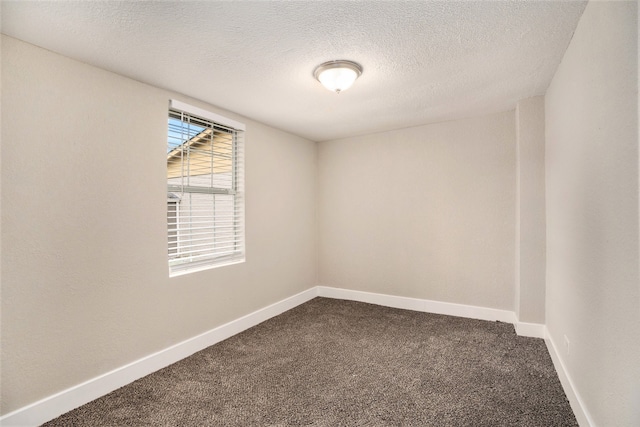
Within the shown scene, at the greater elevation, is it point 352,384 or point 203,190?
point 203,190

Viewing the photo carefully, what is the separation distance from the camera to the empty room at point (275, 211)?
1.66 meters

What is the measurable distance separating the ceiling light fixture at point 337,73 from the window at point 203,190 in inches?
52.9

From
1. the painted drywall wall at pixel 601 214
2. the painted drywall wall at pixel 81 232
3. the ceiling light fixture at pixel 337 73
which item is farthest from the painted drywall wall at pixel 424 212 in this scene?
the painted drywall wall at pixel 81 232

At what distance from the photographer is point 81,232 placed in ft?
7.02

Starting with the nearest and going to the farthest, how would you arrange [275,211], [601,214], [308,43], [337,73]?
[601,214] < [308,43] < [337,73] < [275,211]

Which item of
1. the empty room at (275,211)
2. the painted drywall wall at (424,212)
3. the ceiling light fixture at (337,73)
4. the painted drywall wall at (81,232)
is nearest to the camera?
the empty room at (275,211)

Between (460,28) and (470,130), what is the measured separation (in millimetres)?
2035

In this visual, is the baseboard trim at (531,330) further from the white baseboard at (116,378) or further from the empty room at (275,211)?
the white baseboard at (116,378)

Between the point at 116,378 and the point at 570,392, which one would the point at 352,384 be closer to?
the point at 570,392

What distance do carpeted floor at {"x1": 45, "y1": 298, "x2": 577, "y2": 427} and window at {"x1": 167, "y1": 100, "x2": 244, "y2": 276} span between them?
93cm

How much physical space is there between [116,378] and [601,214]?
325cm

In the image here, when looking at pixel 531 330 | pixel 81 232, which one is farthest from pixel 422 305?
pixel 81 232

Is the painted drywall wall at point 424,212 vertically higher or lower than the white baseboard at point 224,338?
higher

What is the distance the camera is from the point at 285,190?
4.10 m
